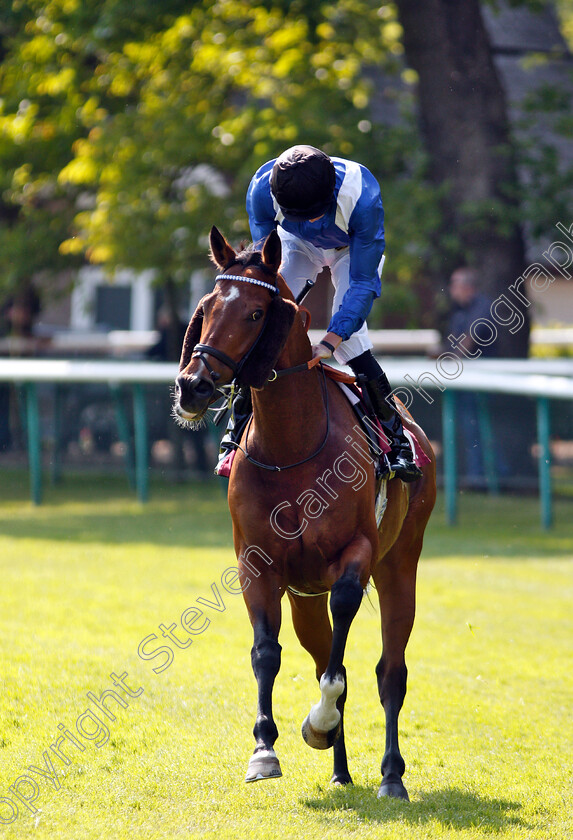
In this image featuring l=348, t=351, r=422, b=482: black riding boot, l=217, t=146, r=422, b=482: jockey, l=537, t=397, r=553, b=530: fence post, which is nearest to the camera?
l=217, t=146, r=422, b=482: jockey

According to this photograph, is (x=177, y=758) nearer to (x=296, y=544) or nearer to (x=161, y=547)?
(x=296, y=544)

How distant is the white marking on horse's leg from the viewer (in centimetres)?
375

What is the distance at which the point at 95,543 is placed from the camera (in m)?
10.2

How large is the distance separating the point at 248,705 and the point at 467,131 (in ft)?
35.1

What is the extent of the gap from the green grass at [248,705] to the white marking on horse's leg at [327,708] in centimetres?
34

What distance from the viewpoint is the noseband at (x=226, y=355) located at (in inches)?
140

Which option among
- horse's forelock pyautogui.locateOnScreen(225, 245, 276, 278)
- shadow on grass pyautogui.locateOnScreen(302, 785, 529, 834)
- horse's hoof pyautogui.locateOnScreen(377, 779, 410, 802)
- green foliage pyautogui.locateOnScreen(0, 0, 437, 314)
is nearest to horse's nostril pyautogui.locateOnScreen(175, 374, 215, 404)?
horse's forelock pyautogui.locateOnScreen(225, 245, 276, 278)

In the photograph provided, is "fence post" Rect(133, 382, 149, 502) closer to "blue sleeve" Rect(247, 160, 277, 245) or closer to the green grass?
the green grass

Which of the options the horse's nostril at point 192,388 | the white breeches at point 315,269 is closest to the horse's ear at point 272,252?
the horse's nostril at point 192,388

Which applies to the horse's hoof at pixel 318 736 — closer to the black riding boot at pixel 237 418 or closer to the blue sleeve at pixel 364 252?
the black riding boot at pixel 237 418

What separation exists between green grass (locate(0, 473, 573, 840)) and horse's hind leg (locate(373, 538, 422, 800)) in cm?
11

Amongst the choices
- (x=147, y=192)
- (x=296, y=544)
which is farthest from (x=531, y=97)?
(x=296, y=544)

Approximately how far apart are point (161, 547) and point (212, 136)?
21.9ft

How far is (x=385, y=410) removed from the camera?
4742mm
